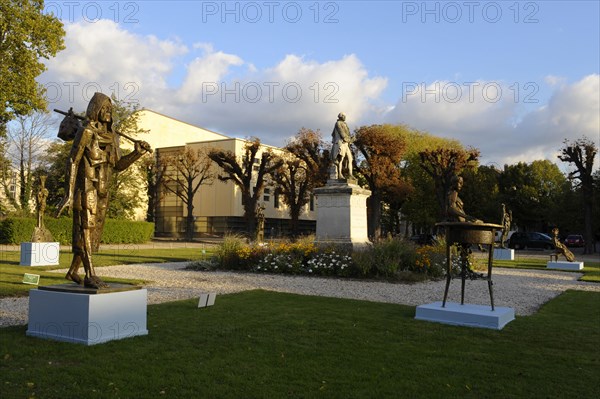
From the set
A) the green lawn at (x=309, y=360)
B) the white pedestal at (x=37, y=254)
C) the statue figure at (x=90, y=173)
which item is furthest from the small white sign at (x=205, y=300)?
the white pedestal at (x=37, y=254)

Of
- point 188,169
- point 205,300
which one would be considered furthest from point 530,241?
point 205,300

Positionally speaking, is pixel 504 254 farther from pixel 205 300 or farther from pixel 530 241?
pixel 205 300

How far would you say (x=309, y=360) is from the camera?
18.9ft

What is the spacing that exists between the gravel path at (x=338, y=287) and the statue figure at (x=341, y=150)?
4798mm

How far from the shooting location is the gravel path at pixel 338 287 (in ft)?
36.0

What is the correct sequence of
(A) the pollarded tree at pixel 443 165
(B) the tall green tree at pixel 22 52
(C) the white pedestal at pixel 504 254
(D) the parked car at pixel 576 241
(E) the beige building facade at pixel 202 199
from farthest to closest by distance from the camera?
(E) the beige building facade at pixel 202 199 → (D) the parked car at pixel 576 241 → (A) the pollarded tree at pixel 443 165 → (C) the white pedestal at pixel 504 254 → (B) the tall green tree at pixel 22 52

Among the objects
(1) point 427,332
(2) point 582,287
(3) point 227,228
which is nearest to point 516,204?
(3) point 227,228

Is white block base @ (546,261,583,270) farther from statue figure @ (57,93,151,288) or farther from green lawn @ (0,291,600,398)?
statue figure @ (57,93,151,288)

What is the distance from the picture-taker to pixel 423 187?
4891 cm

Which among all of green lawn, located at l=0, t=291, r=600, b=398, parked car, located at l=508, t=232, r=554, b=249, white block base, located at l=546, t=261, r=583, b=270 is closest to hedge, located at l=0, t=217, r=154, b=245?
white block base, located at l=546, t=261, r=583, b=270

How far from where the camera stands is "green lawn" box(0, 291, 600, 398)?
476 centimetres

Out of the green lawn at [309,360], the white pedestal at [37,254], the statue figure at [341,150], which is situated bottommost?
the green lawn at [309,360]

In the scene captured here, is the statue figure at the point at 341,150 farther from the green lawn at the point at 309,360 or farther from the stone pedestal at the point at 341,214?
the green lawn at the point at 309,360

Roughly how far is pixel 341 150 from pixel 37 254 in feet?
33.9
